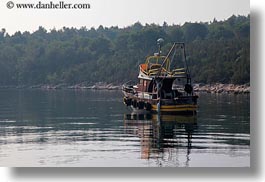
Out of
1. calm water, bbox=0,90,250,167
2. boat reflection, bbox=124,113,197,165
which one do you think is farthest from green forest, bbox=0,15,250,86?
boat reflection, bbox=124,113,197,165

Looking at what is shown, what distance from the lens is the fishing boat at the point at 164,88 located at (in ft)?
73.0

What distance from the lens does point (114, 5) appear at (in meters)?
12.5

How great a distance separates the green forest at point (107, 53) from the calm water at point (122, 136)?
3.69 feet

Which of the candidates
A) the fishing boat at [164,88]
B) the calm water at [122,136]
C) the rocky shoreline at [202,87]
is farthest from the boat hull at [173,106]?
the rocky shoreline at [202,87]

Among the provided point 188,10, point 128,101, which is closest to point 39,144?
point 188,10

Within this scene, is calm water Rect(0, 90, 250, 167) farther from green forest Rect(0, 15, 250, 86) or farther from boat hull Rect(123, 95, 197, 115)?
green forest Rect(0, 15, 250, 86)

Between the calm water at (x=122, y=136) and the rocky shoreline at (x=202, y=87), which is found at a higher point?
the rocky shoreline at (x=202, y=87)

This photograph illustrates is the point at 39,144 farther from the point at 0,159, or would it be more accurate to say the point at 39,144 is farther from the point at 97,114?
the point at 97,114

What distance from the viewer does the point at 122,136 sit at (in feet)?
54.0

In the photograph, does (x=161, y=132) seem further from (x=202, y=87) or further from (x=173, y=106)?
(x=202, y=87)

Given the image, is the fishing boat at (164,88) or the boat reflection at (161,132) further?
the fishing boat at (164,88)

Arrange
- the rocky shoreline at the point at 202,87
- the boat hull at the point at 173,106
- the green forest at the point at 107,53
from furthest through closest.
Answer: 1. the boat hull at the point at 173,106
2. the green forest at the point at 107,53
3. the rocky shoreline at the point at 202,87

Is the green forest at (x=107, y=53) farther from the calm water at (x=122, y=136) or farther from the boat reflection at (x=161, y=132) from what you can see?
the boat reflection at (x=161, y=132)

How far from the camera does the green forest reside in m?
18.2
